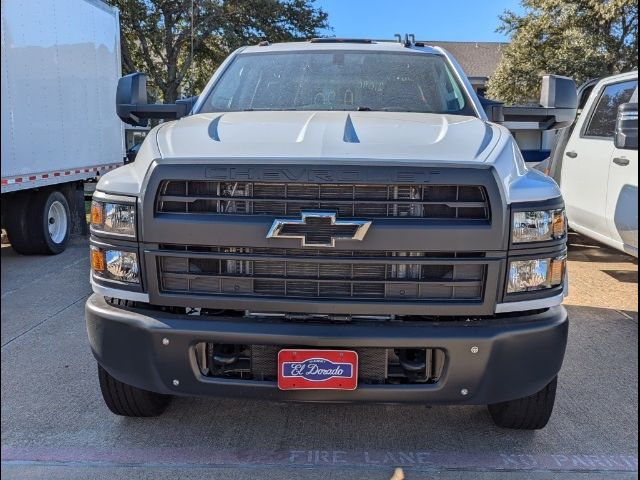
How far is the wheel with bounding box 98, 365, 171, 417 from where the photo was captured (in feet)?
10.5

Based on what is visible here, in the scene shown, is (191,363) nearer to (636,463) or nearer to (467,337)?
(467,337)

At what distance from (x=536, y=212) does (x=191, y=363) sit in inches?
64.4

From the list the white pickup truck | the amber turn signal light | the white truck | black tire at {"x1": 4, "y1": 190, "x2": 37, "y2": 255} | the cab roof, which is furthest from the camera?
black tire at {"x1": 4, "y1": 190, "x2": 37, "y2": 255}

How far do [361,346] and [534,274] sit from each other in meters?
0.83

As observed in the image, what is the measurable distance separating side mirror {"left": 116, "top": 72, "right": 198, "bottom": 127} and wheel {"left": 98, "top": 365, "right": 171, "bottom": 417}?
1.79 metres

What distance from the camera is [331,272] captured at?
105 inches

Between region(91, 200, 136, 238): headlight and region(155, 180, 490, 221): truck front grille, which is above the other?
region(155, 180, 490, 221): truck front grille

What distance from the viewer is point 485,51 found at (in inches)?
1569

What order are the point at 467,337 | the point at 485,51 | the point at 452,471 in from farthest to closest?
1. the point at 485,51
2. the point at 452,471
3. the point at 467,337

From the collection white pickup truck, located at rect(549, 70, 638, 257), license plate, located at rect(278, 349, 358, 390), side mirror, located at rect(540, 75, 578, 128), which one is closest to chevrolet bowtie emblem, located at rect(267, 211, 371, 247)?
license plate, located at rect(278, 349, 358, 390)

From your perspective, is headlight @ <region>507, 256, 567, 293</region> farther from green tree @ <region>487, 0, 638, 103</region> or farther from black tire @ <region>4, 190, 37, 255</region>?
green tree @ <region>487, 0, 638, 103</region>

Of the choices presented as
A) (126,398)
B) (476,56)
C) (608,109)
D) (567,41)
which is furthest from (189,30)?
(476,56)

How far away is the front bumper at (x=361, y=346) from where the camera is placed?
8.48ft

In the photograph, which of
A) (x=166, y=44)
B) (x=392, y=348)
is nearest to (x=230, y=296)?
(x=392, y=348)
